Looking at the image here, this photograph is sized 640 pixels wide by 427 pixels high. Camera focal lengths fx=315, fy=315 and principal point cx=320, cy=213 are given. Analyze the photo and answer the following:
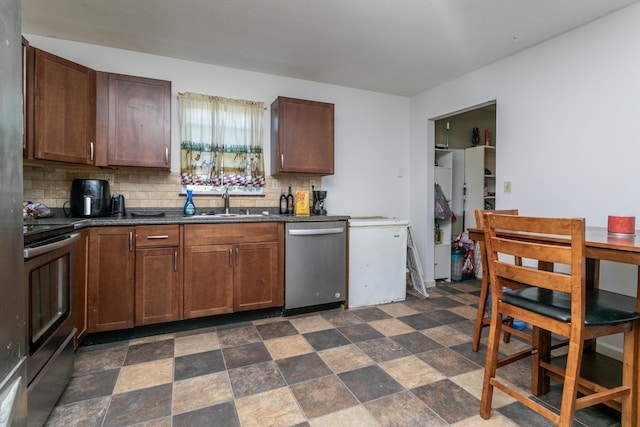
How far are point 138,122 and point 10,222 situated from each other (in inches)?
84.5

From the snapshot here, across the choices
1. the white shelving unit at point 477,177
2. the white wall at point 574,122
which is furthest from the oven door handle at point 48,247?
the white shelving unit at point 477,177

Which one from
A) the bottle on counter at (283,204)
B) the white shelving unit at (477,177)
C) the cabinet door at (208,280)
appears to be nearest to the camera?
the cabinet door at (208,280)

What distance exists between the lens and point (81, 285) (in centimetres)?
226

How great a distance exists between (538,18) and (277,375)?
3.21 meters

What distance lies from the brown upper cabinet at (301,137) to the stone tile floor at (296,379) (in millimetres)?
1576

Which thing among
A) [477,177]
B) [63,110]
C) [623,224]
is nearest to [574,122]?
[623,224]

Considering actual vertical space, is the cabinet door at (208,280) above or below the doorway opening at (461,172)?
below

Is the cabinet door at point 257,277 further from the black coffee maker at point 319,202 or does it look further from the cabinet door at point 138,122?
the cabinet door at point 138,122

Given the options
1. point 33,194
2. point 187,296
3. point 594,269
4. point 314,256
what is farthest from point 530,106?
point 33,194

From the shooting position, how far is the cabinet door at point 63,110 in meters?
2.25

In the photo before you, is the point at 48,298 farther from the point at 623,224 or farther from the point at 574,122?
the point at 574,122

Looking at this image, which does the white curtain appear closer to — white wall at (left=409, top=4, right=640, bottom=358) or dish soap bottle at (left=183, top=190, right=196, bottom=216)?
dish soap bottle at (left=183, top=190, right=196, bottom=216)

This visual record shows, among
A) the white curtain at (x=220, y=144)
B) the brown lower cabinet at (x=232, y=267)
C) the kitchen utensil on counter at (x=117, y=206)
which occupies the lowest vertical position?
the brown lower cabinet at (x=232, y=267)

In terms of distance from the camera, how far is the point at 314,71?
3.48 metres
